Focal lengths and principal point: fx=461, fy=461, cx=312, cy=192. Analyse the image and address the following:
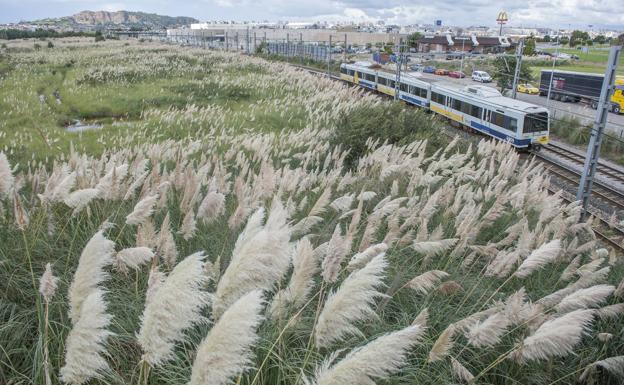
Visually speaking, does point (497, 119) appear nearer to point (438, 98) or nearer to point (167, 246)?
point (438, 98)

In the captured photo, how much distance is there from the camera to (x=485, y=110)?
19188mm

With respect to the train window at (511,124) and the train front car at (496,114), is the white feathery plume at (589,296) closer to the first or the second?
the train front car at (496,114)

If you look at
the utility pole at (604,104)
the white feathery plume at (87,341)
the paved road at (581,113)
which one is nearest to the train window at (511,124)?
the paved road at (581,113)

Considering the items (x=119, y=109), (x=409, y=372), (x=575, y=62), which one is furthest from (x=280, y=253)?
(x=575, y=62)

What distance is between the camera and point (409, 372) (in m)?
2.70

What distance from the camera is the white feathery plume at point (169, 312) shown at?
174 centimetres

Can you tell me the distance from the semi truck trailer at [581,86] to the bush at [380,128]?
1769 cm

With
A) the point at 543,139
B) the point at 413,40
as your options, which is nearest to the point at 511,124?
the point at 543,139

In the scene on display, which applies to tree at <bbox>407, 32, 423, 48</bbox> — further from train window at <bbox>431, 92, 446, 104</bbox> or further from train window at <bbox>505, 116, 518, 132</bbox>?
train window at <bbox>505, 116, 518, 132</bbox>

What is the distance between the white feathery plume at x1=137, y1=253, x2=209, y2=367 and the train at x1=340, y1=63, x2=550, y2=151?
1328 cm

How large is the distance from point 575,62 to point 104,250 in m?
65.3

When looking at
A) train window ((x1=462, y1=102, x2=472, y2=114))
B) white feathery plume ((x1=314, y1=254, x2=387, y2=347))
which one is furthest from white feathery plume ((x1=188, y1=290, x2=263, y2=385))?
train window ((x1=462, y1=102, x2=472, y2=114))

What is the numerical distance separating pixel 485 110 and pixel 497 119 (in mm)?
834

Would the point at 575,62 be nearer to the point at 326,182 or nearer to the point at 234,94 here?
the point at 234,94
